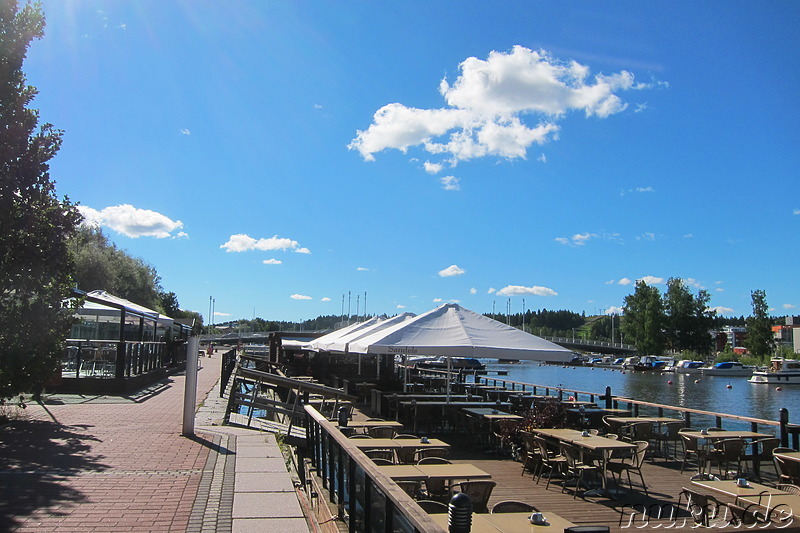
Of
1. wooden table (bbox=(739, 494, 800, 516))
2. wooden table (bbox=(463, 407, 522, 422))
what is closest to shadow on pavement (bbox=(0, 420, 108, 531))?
wooden table (bbox=(463, 407, 522, 422))

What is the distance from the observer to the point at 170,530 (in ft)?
17.9

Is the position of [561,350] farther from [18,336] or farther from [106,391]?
[106,391]

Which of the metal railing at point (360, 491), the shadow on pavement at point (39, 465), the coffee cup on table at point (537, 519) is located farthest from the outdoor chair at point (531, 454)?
the shadow on pavement at point (39, 465)

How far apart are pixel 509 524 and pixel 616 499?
374 centimetres

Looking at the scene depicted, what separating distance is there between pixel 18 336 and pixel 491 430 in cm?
800

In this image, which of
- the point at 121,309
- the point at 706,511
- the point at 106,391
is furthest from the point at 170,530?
the point at 121,309

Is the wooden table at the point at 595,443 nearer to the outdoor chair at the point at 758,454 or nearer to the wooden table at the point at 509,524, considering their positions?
the outdoor chair at the point at 758,454

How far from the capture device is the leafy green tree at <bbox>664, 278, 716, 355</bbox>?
94312 millimetres

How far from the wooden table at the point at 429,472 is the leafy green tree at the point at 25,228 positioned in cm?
771

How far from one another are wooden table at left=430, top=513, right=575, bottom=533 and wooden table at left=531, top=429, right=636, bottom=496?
306 cm

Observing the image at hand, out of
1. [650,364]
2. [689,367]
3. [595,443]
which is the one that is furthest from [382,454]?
[650,364]

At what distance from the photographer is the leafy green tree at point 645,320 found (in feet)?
305

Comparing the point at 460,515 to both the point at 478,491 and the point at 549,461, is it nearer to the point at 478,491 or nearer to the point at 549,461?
the point at 478,491

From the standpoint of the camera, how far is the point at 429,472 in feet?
19.8
